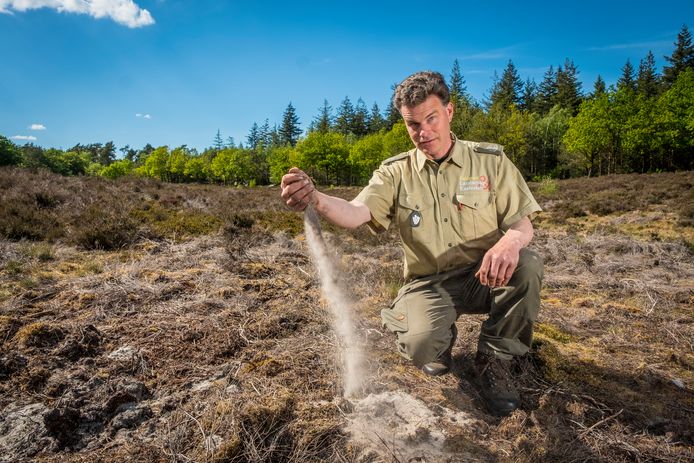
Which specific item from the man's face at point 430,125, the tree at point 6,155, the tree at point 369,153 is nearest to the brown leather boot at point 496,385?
the man's face at point 430,125

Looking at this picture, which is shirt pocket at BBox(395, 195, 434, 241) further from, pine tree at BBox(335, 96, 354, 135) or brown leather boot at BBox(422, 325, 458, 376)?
pine tree at BBox(335, 96, 354, 135)

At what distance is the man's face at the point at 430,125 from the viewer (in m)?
2.35

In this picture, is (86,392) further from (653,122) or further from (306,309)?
(653,122)

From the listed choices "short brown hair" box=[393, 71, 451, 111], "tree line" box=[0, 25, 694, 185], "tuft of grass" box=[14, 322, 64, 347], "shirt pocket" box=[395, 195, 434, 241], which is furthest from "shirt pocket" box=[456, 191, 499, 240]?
"tree line" box=[0, 25, 694, 185]

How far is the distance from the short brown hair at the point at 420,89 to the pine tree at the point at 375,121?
208 ft

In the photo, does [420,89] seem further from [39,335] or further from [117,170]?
[117,170]

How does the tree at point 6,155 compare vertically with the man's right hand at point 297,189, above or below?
above

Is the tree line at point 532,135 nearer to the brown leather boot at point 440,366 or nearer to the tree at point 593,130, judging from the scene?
the tree at point 593,130

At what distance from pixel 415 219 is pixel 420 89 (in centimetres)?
81

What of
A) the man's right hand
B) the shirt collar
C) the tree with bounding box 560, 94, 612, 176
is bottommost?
the man's right hand

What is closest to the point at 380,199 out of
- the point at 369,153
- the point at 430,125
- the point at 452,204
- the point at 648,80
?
the point at 452,204

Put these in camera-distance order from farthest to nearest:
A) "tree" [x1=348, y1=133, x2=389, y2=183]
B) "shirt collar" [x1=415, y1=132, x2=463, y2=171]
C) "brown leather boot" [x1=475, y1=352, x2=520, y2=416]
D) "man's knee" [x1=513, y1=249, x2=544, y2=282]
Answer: "tree" [x1=348, y1=133, x2=389, y2=183], "shirt collar" [x1=415, y1=132, x2=463, y2=171], "man's knee" [x1=513, y1=249, x2=544, y2=282], "brown leather boot" [x1=475, y1=352, x2=520, y2=416]

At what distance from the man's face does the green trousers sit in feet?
2.70

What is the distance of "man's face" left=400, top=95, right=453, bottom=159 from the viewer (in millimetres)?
2350
